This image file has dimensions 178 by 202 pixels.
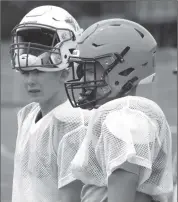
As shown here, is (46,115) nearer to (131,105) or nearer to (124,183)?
(131,105)

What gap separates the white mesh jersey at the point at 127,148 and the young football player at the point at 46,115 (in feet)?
2.26

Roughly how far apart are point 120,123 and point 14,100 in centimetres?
1172

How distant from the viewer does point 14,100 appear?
49.2 ft

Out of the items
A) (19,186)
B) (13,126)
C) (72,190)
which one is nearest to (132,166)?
(72,190)

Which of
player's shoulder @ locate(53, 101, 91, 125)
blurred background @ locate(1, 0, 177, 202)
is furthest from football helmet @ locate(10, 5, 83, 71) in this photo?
blurred background @ locate(1, 0, 177, 202)

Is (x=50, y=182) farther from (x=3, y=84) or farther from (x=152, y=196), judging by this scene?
(x=3, y=84)

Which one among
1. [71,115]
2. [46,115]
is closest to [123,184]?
[71,115]

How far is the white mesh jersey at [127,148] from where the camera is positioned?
333 centimetres

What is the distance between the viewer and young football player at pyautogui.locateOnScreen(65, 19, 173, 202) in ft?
10.9

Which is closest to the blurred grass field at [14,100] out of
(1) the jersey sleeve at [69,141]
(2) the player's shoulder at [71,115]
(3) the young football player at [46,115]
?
(3) the young football player at [46,115]

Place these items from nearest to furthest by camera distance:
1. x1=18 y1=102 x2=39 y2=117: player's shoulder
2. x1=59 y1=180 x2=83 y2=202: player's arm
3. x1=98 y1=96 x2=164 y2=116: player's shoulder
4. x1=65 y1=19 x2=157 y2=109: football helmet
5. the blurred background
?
x1=98 y1=96 x2=164 y2=116: player's shoulder
x1=65 y1=19 x2=157 y2=109: football helmet
x1=59 y1=180 x2=83 y2=202: player's arm
x1=18 y1=102 x2=39 y2=117: player's shoulder
the blurred background

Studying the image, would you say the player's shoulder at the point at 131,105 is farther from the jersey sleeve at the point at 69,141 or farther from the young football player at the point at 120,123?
the jersey sleeve at the point at 69,141

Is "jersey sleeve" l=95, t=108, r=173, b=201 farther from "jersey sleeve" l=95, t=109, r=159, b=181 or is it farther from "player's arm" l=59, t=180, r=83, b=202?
"player's arm" l=59, t=180, r=83, b=202

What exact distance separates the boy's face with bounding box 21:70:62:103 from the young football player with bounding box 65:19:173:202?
59cm
